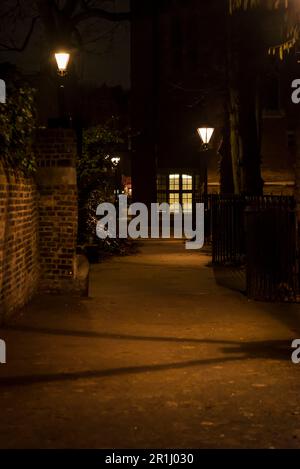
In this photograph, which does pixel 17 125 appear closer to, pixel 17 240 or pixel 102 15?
pixel 17 240

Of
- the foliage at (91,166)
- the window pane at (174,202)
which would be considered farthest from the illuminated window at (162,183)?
the foliage at (91,166)

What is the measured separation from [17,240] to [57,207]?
2.42 m

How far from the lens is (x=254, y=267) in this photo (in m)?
13.0

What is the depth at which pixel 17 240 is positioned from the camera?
10.7m

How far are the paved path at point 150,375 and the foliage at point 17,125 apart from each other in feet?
7.33

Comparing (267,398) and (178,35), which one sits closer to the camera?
(267,398)

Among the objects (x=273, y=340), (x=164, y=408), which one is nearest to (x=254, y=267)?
(x=273, y=340)

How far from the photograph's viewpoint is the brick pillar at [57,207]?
12852 mm

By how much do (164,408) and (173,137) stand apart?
120 feet

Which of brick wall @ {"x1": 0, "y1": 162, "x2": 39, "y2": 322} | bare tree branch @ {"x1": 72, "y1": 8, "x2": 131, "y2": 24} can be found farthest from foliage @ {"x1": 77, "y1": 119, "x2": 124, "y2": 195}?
brick wall @ {"x1": 0, "y1": 162, "x2": 39, "y2": 322}

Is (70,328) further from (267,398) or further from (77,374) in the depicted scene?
(267,398)

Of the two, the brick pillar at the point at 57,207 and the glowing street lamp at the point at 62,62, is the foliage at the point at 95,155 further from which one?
the brick pillar at the point at 57,207

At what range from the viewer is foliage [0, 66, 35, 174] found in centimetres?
990

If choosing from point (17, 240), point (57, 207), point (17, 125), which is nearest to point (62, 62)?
point (57, 207)
